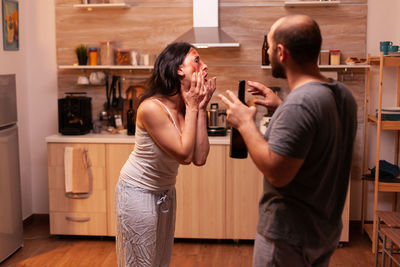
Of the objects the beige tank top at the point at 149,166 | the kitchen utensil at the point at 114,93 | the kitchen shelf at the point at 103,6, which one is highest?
the kitchen shelf at the point at 103,6

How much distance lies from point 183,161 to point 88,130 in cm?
234

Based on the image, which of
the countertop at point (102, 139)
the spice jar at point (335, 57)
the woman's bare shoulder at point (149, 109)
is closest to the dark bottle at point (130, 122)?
the countertop at point (102, 139)

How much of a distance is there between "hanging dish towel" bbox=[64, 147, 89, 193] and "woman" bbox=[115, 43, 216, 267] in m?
1.82

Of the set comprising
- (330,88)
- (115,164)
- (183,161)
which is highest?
(330,88)

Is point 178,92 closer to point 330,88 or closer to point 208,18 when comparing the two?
point 330,88

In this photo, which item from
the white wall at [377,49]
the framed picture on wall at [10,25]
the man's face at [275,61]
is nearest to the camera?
the man's face at [275,61]

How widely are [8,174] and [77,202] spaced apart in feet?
2.14

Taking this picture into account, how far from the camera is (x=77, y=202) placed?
408 centimetres

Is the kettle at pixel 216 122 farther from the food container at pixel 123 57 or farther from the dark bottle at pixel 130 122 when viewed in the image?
the food container at pixel 123 57

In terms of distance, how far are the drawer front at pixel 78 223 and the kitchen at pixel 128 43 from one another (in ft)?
1.82

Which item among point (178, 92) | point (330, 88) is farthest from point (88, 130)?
point (330, 88)

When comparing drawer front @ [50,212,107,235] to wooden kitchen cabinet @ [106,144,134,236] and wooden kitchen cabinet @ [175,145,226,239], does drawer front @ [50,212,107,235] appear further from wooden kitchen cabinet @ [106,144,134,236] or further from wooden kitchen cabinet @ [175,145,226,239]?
wooden kitchen cabinet @ [175,145,226,239]

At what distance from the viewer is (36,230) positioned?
14.5ft

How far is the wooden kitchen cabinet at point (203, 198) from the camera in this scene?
3963 millimetres
